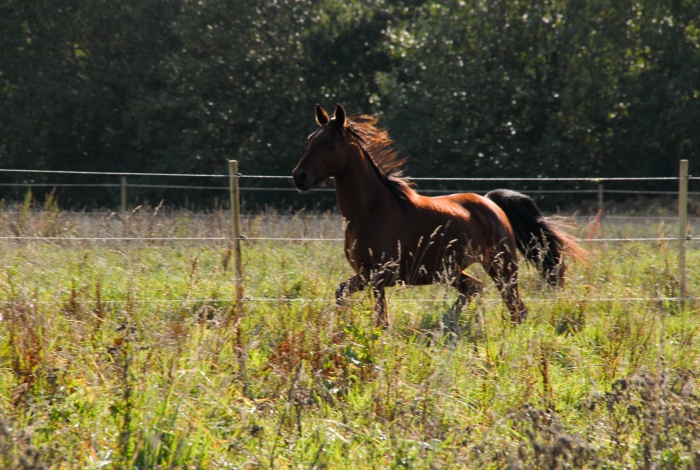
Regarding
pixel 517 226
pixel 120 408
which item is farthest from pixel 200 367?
pixel 517 226

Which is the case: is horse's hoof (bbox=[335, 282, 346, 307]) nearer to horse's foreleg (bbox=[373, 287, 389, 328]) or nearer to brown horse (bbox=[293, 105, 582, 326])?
brown horse (bbox=[293, 105, 582, 326])

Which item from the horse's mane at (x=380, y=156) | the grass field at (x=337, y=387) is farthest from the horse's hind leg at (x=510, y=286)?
the horse's mane at (x=380, y=156)

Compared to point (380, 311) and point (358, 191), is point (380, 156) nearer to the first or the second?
point (358, 191)

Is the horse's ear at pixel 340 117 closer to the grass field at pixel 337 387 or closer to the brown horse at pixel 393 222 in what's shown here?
the brown horse at pixel 393 222

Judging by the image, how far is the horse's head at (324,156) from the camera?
6.41 metres

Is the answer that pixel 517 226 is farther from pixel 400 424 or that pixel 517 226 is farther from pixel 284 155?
pixel 284 155

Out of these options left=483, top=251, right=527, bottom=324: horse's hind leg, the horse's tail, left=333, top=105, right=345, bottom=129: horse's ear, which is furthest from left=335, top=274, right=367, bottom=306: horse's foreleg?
the horse's tail

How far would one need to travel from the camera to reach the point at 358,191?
6.66m

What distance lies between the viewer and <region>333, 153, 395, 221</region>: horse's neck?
6648mm

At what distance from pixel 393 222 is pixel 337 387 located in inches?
88.6

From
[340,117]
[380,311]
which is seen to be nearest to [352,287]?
[380,311]

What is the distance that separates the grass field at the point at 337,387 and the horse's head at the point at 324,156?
1.00 m

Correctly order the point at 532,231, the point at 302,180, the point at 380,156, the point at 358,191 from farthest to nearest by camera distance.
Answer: the point at 532,231
the point at 380,156
the point at 358,191
the point at 302,180

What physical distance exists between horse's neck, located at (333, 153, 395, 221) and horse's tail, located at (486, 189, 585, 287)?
5.98 feet
